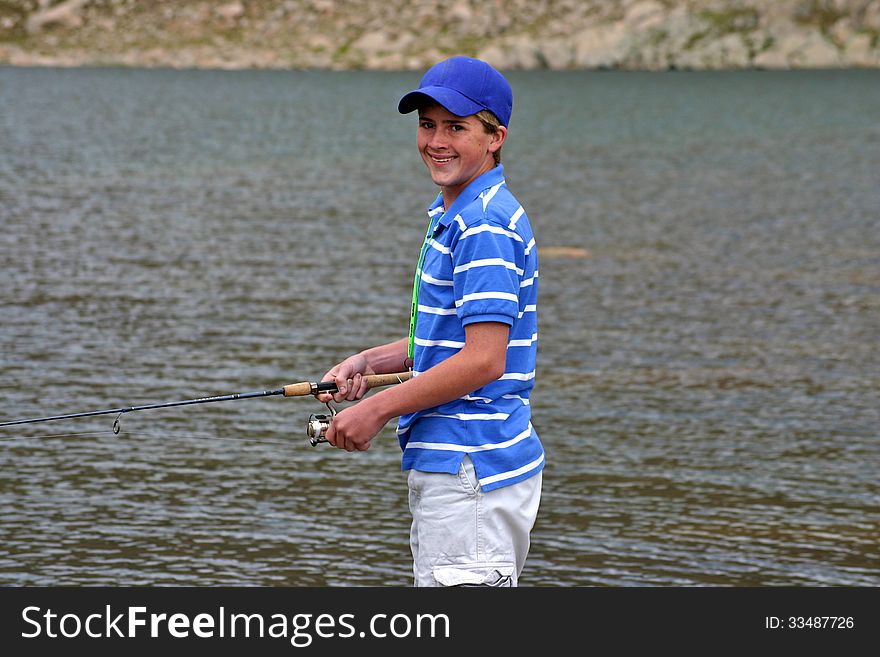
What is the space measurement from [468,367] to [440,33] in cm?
13494

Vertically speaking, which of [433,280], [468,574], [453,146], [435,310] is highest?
[453,146]

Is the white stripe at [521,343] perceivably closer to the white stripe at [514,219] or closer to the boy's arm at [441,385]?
the boy's arm at [441,385]

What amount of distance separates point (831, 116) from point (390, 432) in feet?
185

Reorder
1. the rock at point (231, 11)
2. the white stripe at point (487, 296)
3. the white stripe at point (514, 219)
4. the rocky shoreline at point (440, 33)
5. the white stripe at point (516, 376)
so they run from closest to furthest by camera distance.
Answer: the white stripe at point (487, 296) < the white stripe at point (514, 219) < the white stripe at point (516, 376) < the rocky shoreline at point (440, 33) < the rock at point (231, 11)

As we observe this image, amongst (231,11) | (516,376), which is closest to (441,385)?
(516,376)

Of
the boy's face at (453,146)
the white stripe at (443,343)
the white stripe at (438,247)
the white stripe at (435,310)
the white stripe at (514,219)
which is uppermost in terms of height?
the boy's face at (453,146)

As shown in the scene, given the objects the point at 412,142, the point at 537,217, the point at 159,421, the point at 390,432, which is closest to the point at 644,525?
the point at 390,432

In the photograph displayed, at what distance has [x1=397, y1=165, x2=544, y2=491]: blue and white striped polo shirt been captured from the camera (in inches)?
187

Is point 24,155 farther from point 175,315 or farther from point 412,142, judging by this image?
point 175,315

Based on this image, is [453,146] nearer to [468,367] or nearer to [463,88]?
[463,88]

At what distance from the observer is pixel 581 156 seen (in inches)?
1740

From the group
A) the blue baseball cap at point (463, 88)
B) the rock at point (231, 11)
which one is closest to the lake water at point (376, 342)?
the blue baseball cap at point (463, 88)

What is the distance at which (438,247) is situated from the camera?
4.90 meters

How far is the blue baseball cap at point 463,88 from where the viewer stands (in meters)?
4.87
